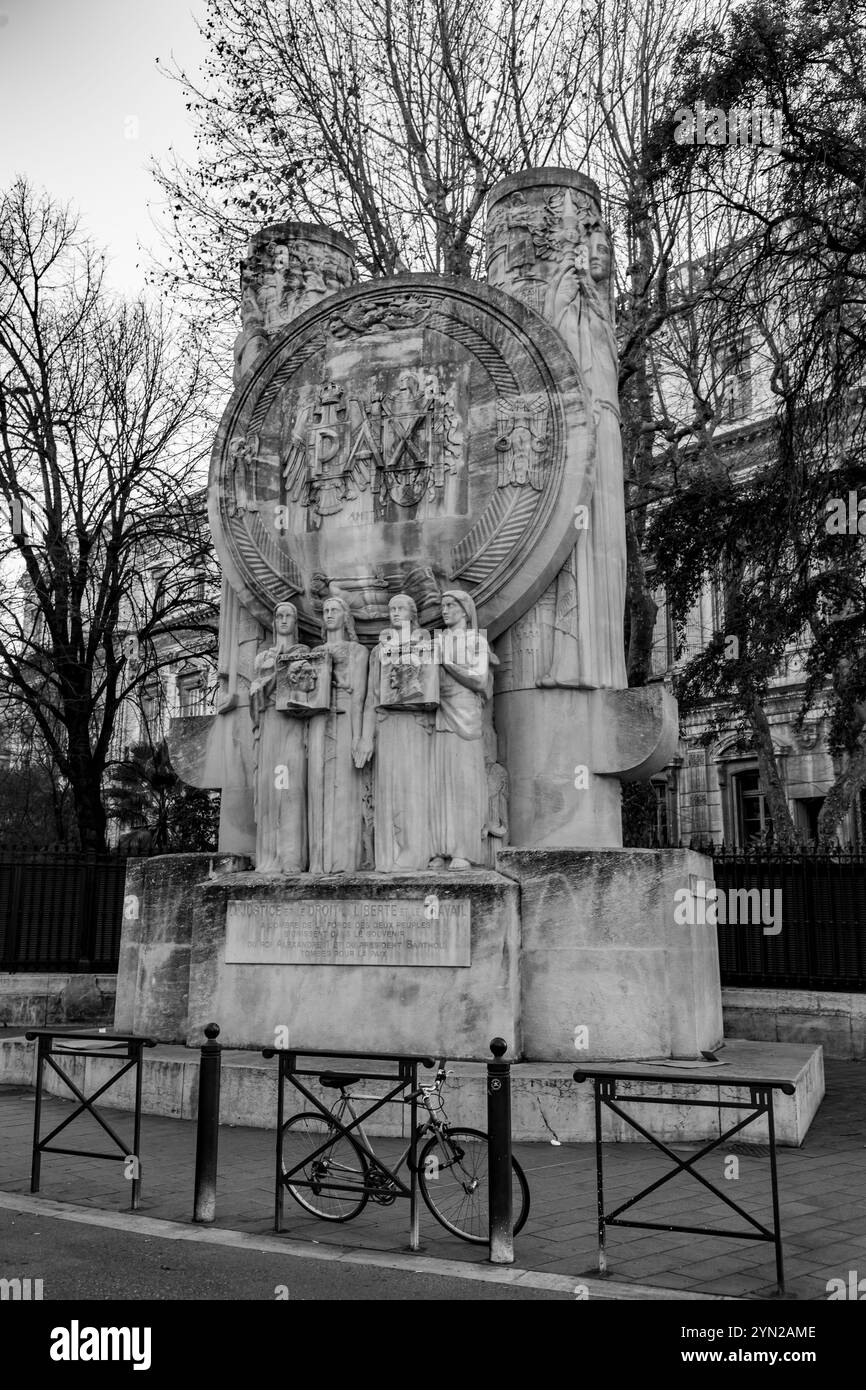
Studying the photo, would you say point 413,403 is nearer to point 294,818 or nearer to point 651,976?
point 294,818

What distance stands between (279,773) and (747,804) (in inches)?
1025

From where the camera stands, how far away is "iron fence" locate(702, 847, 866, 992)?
14688 mm

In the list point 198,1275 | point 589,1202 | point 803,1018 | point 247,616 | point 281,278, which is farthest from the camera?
point 803,1018

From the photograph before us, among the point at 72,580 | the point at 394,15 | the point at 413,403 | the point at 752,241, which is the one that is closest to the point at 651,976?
the point at 413,403

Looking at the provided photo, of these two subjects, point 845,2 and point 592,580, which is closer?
point 592,580

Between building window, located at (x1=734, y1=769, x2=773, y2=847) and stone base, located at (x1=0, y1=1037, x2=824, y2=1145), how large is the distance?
24.2 m

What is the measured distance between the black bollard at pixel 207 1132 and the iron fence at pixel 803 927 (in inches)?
376

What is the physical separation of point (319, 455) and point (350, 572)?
1.25 meters

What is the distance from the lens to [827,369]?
39.9ft

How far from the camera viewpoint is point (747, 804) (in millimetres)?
35094

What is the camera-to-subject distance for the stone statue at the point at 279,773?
1112 centimetres

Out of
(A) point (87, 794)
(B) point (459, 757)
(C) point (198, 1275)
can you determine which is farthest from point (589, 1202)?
(A) point (87, 794)

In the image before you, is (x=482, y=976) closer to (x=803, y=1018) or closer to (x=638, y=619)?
(x=803, y=1018)
